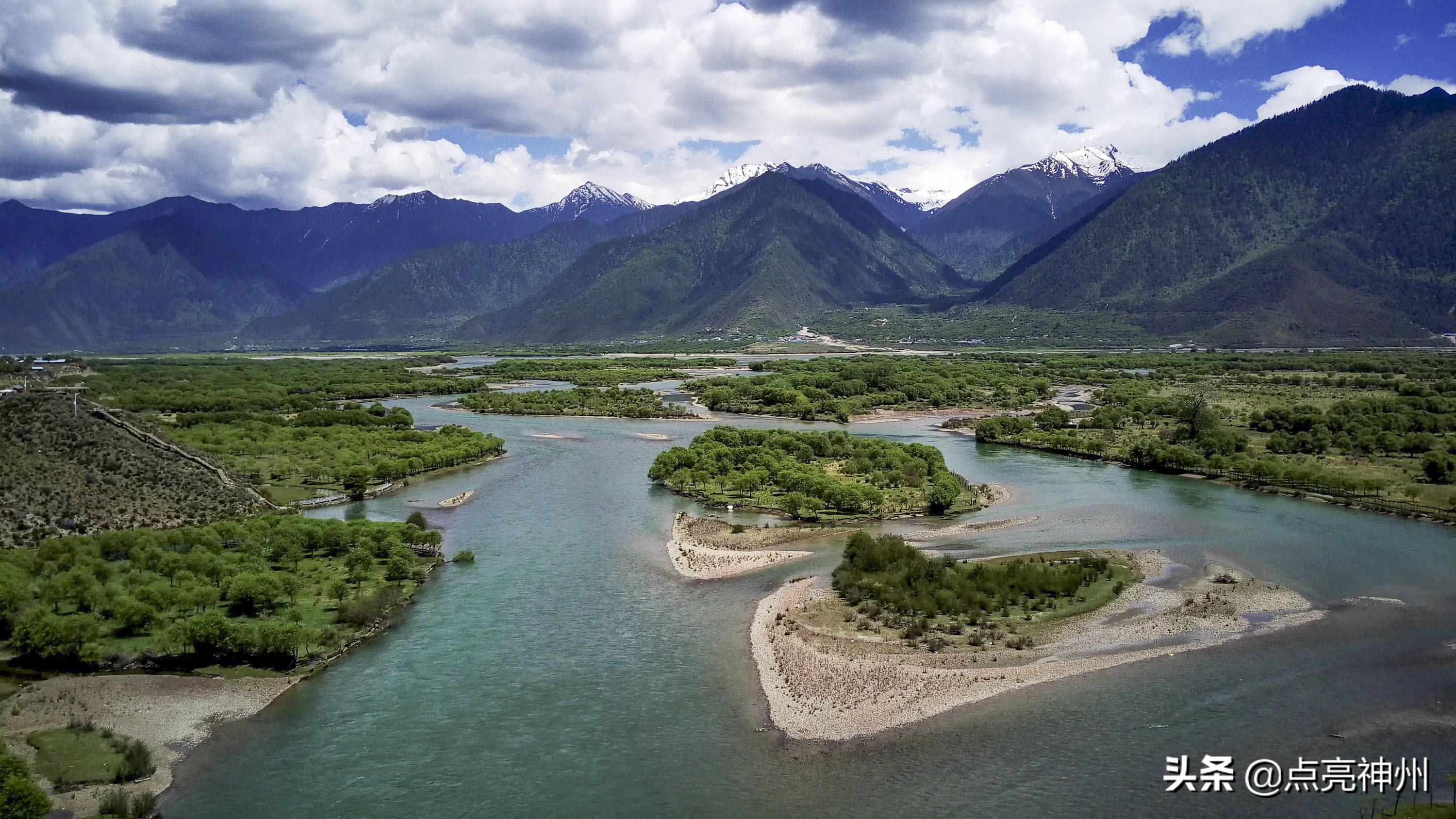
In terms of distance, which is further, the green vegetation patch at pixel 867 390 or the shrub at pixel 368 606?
the green vegetation patch at pixel 867 390

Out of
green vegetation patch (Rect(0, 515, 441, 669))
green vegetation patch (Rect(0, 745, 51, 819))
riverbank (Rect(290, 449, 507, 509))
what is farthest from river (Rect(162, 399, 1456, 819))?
riverbank (Rect(290, 449, 507, 509))

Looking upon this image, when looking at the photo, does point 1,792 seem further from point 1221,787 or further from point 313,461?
point 313,461

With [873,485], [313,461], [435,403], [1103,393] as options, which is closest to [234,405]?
[435,403]

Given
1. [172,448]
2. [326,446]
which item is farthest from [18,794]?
[326,446]

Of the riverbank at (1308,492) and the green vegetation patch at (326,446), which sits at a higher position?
the green vegetation patch at (326,446)

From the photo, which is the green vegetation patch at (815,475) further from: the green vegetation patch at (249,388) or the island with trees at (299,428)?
the green vegetation patch at (249,388)

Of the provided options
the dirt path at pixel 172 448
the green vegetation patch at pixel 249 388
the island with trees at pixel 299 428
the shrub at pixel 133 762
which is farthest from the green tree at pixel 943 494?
the green vegetation patch at pixel 249 388

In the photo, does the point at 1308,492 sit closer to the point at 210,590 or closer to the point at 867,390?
the point at 210,590
